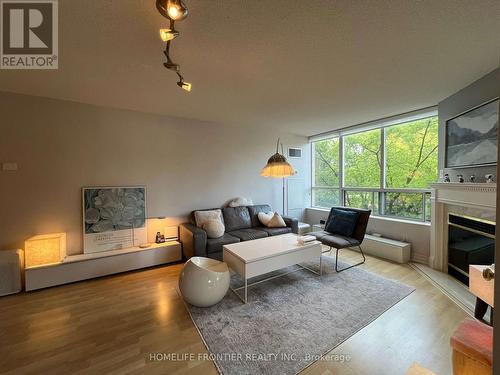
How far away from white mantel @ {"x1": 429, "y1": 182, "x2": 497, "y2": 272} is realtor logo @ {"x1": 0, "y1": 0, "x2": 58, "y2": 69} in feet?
13.2

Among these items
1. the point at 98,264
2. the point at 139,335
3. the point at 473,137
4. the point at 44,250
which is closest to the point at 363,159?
the point at 473,137

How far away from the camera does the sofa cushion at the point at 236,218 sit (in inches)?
154

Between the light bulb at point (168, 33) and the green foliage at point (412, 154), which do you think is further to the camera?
the green foliage at point (412, 154)

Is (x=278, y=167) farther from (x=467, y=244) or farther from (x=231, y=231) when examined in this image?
(x=467, y=244)

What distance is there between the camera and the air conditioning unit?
244cm

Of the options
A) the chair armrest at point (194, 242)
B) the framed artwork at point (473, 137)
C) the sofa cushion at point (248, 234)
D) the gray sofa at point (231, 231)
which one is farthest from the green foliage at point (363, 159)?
the chair armrest at point (194, 242)

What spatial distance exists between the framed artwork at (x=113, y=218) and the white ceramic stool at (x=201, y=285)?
1622mm

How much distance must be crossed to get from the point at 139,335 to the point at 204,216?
195 centimetres

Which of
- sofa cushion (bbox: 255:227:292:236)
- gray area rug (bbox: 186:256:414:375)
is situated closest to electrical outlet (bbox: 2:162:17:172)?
gray area rug (bbox: 186:256:414:375)

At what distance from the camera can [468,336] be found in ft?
3.60

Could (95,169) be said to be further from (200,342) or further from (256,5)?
(256,5)

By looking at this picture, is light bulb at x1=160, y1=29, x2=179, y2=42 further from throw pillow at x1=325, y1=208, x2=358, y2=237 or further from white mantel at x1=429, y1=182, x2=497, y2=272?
throw pillow at x1=325, y1=208, x2=358, y2=237

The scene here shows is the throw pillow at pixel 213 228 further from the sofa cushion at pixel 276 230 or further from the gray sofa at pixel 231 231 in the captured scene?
the sofa cushion at pixel 276 230

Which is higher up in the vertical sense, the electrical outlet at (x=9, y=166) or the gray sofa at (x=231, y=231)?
the electrical outlet at (x=9, y=166)
